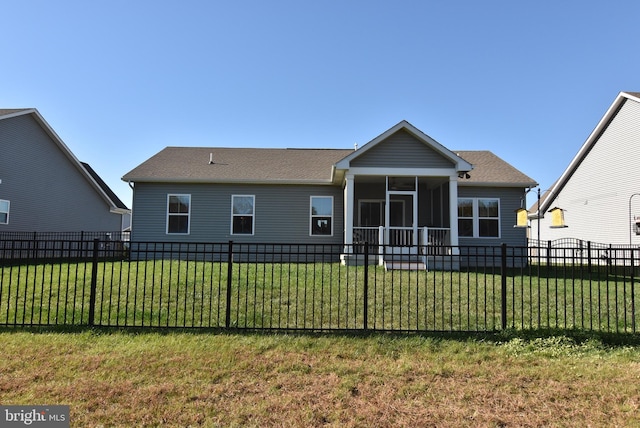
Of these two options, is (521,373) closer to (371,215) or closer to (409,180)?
(409,180)

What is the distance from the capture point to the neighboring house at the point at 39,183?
17844 mm

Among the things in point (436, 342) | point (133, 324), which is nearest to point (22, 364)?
point (133, 324)

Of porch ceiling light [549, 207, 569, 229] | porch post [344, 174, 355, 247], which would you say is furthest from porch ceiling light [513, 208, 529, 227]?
porch post [344, 174, 355, 247]

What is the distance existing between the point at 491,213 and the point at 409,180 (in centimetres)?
411

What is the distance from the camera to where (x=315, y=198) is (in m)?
16.0

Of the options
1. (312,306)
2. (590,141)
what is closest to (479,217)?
(590,141)

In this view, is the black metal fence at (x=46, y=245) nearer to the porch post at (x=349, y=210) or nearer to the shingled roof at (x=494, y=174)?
the porch post at (x=349, y=210)

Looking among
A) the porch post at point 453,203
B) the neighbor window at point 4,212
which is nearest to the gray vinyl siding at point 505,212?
the porch post at point 453,203

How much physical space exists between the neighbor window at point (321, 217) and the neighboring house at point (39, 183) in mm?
14101

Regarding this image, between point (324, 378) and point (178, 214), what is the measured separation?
42.4ft

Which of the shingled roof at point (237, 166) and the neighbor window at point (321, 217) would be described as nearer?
the shingled roof at point (237, 166)

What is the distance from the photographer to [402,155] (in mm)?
13445

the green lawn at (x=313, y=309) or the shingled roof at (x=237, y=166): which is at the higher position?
the shingled roof at (x=237, y=166)

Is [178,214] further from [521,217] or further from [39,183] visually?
[521,217]
